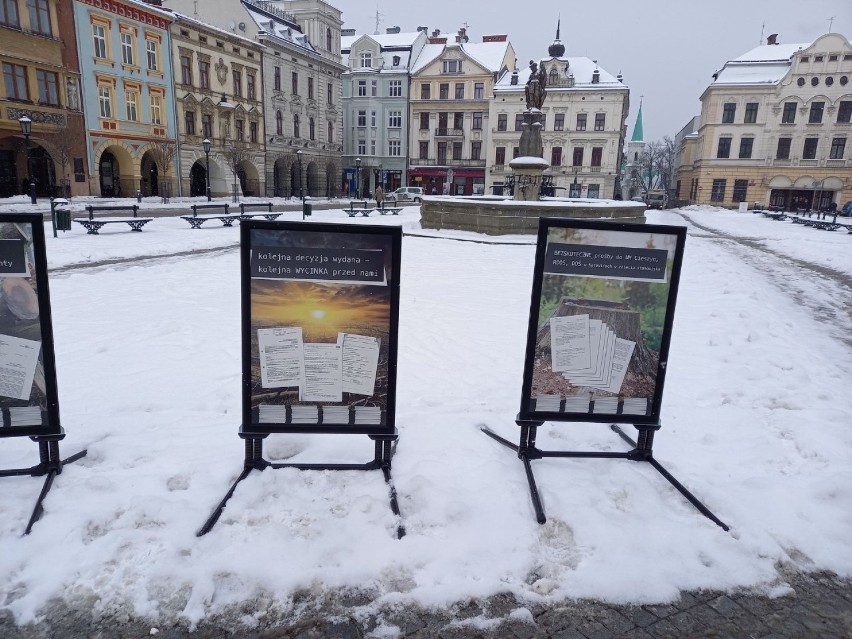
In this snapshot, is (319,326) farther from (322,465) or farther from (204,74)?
(204,74)

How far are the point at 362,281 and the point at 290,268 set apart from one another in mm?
443

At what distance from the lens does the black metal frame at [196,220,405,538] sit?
3.51 metres

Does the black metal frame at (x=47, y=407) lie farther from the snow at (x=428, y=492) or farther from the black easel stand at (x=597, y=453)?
the black easel stand at (x=597, y=453)

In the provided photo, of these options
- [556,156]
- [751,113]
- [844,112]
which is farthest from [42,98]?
[844,112]

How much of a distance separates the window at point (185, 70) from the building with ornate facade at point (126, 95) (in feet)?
3.28

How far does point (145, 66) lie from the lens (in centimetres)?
3734

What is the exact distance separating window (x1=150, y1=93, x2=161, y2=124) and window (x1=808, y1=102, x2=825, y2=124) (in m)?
54.7

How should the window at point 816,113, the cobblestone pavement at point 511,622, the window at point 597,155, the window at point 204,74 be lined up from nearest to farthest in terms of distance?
the cobblestone pavement at point 511,622 < the window at point 204,74 < the window at point 816,113 < the window at point 597,155

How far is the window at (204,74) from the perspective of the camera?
4122 centimetres

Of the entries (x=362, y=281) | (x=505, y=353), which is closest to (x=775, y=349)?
(x=505, y=353)

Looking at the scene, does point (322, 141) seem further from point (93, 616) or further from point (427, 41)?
point (93, 616)

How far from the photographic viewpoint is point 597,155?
55906mm

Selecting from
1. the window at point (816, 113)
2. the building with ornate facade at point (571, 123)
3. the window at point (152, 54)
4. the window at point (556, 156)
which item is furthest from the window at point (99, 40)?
the window at point (816, 113)

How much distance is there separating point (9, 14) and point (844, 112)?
63477 millimetres
